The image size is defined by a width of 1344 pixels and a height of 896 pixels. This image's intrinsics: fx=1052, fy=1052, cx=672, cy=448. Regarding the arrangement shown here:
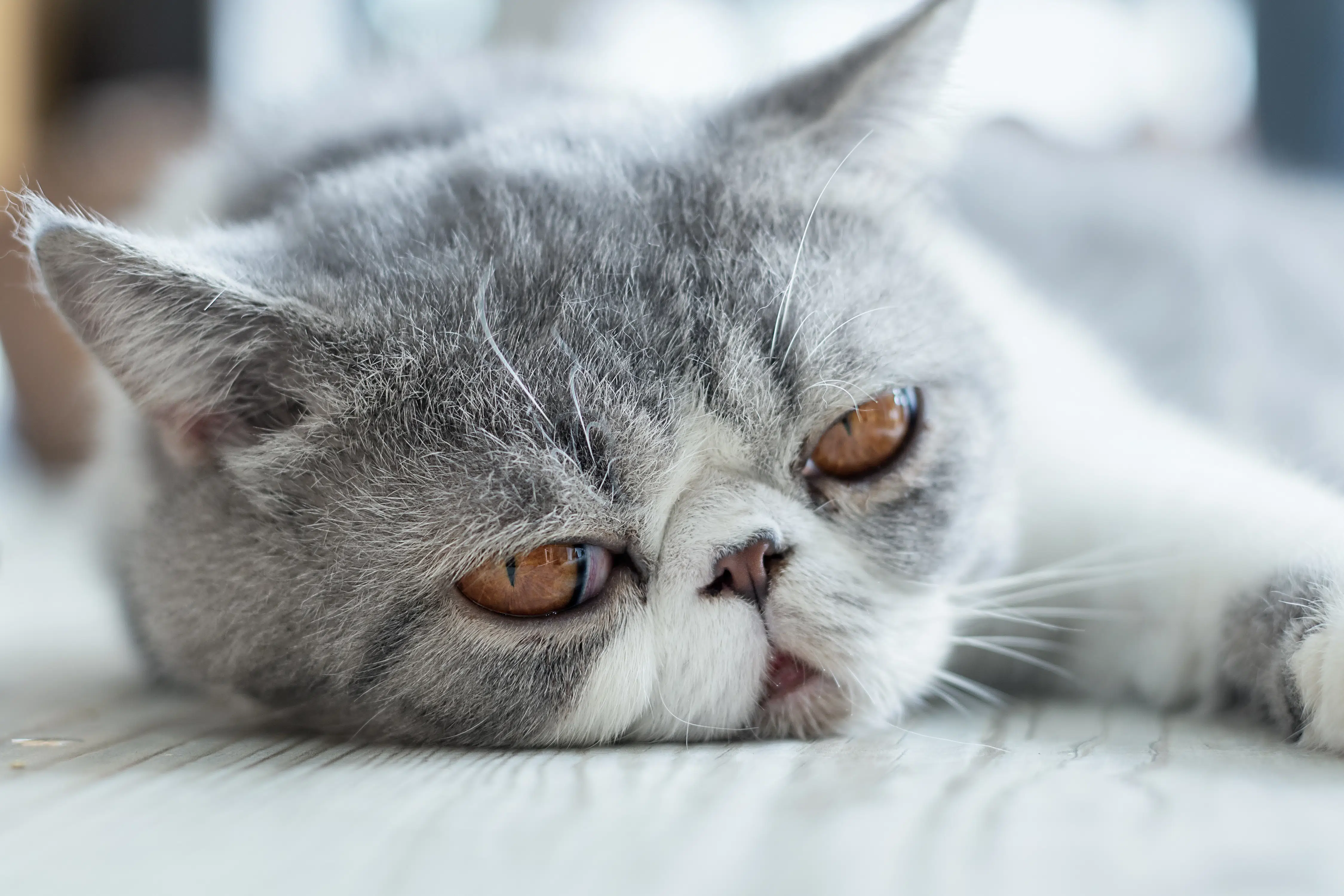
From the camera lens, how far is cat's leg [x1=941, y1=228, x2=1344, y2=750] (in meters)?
0.97

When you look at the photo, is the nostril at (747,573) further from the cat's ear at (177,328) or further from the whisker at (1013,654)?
the cat's ear at (177,328)

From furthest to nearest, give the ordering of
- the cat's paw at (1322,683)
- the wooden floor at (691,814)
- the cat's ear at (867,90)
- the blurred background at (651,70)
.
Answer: the blurred background at (651,70) < the cat's ear at (867,90) < the cat's paw at (1322,683) < the wooden floor at (691,814)

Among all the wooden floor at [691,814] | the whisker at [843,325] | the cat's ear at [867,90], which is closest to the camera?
the wooden floor at [691,814]

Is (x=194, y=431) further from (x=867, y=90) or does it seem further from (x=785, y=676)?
(x=867, y=90)

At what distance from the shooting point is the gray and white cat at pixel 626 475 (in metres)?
0.98

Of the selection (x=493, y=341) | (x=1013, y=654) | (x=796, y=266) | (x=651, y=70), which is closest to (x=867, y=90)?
(x=796, y=266)

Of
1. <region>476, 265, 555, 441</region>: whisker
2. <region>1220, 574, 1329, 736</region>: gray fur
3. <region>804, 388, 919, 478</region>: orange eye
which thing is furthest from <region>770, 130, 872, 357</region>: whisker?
<region>1220, 574, 1329, 736</region>: gray fur

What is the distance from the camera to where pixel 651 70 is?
3125mm

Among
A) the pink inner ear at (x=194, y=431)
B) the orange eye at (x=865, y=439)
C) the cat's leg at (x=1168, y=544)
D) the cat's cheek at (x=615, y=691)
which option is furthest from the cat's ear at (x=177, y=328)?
the cat's leg at (x=1168, y=544)

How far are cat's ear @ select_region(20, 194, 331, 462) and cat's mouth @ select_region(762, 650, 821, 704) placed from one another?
0.54 meters

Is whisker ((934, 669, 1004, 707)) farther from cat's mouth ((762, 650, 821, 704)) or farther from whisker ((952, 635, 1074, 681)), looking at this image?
cat's mouth ((762, 650, 821, 704))

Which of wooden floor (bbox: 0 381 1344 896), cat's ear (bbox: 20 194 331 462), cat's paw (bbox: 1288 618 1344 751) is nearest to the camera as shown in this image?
wooden floor (bbox: 0 381 1344 896)

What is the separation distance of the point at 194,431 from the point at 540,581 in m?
0.43

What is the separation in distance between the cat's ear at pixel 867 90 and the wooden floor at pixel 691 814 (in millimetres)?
705
